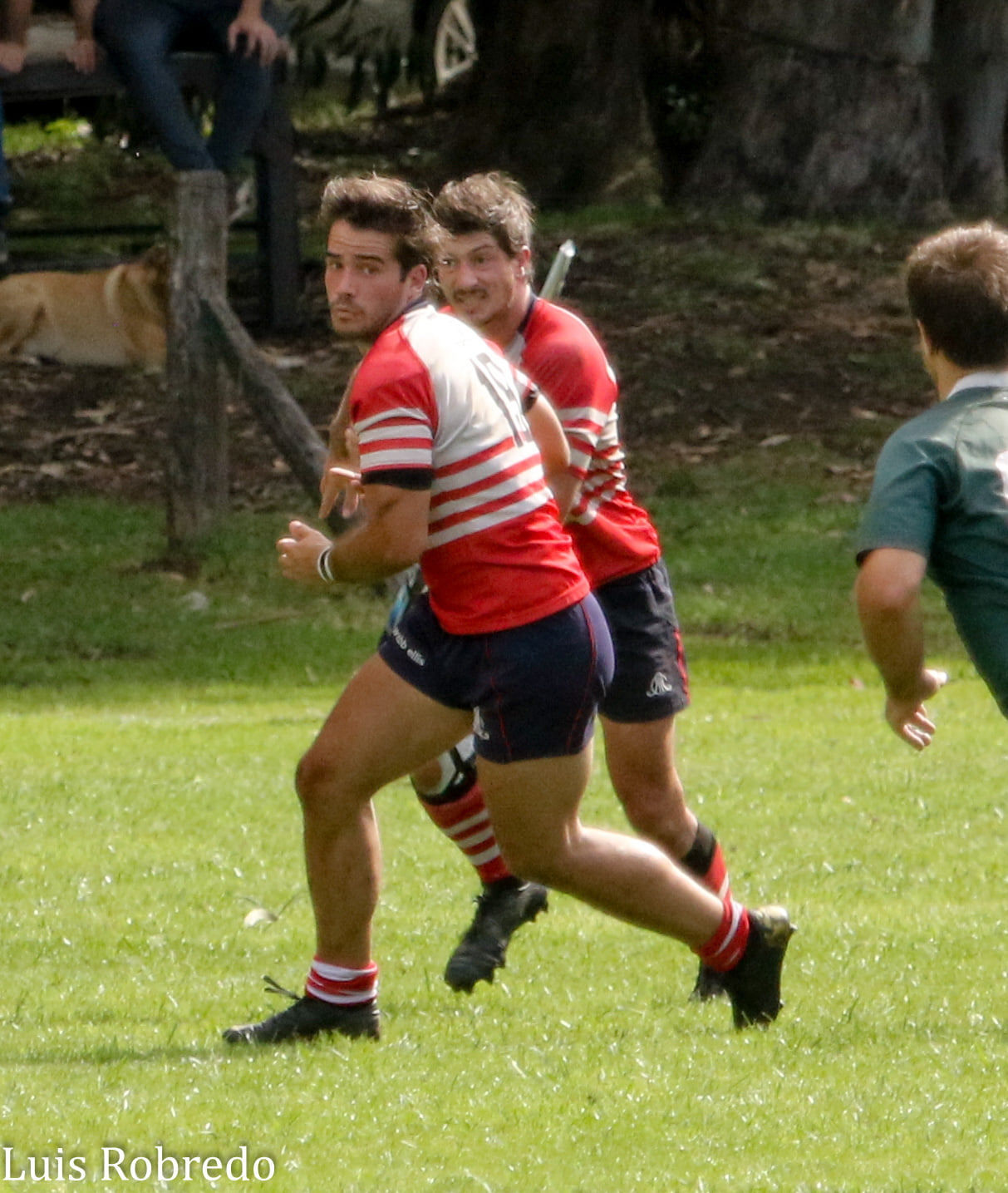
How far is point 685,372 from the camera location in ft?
56.6

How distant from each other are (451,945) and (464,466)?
2056 millimetres

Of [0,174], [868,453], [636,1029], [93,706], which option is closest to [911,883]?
[636,1029]

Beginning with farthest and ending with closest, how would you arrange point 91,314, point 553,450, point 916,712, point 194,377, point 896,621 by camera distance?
point 91,314, point 194,377, point 553,450, point 916,712, point 896,621

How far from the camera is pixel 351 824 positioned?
16.8 ft

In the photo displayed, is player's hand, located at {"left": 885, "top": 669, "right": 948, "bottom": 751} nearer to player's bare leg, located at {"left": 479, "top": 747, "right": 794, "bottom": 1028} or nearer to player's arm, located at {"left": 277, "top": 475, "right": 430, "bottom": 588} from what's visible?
player's bare leg, located at {"left": 479, "top": 747, "right": 794, "bottom": 1028}

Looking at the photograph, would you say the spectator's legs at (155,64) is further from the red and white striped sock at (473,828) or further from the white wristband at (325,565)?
the white wristband at (325,565)

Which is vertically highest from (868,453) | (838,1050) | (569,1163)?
(569,1163)

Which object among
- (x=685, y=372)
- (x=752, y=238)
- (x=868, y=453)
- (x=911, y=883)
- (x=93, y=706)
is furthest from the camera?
(x=752, y=238)

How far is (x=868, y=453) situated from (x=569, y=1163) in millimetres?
12128

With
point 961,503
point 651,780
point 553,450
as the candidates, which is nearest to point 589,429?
point 553,450

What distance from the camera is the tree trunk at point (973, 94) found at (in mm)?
19688

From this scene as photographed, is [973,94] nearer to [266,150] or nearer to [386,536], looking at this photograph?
[266,150]

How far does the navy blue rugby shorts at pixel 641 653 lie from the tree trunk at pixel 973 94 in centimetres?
1490

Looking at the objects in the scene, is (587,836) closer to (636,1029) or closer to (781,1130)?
(636,1029)
